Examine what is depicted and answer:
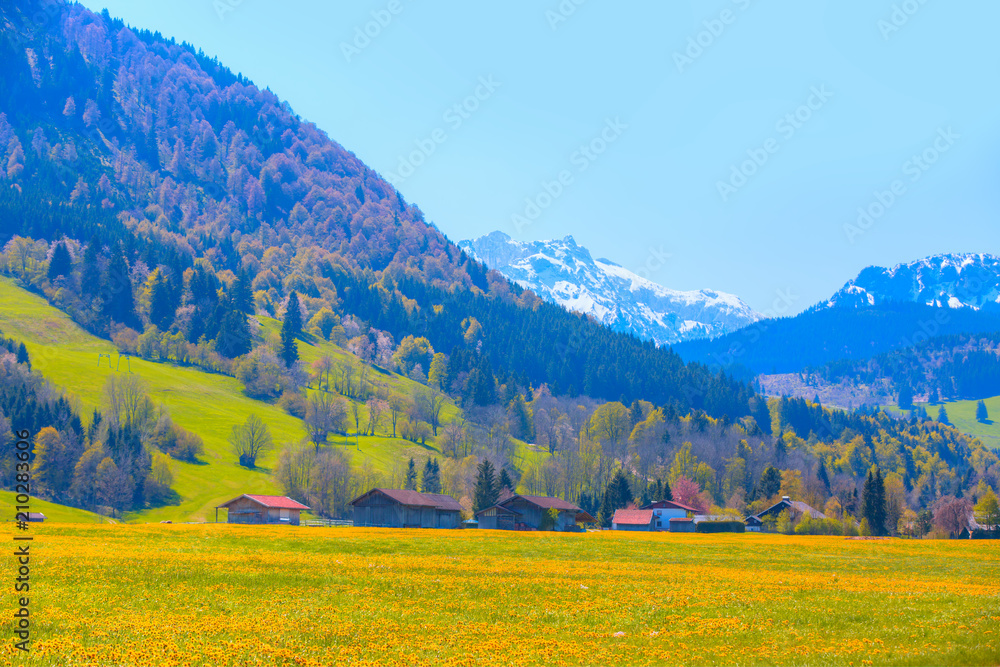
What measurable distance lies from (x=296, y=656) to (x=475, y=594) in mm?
11972

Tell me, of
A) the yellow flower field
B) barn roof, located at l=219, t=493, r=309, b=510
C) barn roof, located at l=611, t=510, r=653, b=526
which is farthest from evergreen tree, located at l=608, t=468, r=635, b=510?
the yellow flower field

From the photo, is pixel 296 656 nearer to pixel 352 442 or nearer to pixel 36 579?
pixel 36 579

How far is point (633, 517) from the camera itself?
132m

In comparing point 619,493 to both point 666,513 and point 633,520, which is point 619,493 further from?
point 633,520

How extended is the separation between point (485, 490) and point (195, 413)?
77.7m

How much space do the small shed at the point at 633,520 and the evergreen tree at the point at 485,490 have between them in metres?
21.3

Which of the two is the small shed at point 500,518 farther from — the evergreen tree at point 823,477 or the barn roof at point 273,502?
the evergreen tree at point 823,477

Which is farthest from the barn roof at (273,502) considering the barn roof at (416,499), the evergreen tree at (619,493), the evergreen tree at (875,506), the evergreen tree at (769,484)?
the evergreen tree at (769,484)

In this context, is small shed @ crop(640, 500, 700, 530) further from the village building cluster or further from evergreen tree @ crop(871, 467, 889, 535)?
evergreen tree @ crop(871, 467, 889, 535)

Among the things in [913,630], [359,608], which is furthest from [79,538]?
[913,630]

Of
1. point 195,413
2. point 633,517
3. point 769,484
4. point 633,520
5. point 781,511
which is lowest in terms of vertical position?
point 633,520

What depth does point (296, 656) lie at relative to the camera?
21.5m

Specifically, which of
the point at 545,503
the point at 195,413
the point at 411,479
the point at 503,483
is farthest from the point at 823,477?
the point at 195,413

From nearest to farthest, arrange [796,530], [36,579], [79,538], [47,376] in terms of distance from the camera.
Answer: [36,579], [79,538], [796,530], [47,376]
